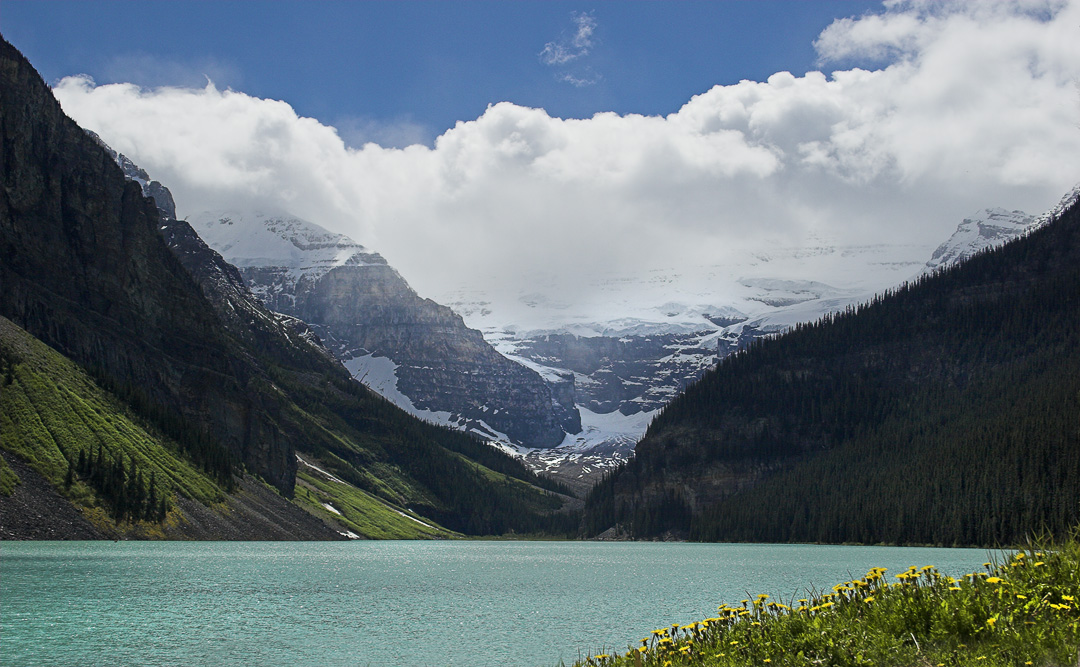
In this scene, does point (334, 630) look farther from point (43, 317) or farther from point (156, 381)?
point (156, 381)

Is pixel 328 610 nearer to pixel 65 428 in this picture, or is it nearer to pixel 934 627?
pixel 934 627

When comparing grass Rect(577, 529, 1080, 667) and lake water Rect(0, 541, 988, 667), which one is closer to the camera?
grass Rect(577, 529, 1080, 667)

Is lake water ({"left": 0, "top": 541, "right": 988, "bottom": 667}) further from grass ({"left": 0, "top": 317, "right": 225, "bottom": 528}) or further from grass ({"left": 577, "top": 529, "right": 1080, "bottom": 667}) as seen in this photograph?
grass ({"left": 0, "top": 317, "right": 225, "bottom": 528})

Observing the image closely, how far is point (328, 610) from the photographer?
1999 inches

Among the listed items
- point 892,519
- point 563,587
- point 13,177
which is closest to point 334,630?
point 563,587

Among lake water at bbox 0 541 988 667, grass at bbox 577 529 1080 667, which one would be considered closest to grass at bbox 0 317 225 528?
lake water at bbox 0 541 988 667

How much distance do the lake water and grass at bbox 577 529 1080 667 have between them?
15.8 meters

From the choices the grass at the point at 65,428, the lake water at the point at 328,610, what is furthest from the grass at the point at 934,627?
the grass at the point at 65,428

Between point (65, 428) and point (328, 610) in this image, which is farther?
point (65, 428)

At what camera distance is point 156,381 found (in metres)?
200

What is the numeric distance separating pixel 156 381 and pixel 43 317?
107ft

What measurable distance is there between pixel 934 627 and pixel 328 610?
3994 centimetres

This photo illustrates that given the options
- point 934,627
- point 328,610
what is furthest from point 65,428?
point 934,627

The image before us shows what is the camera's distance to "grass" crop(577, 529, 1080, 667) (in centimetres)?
1573
